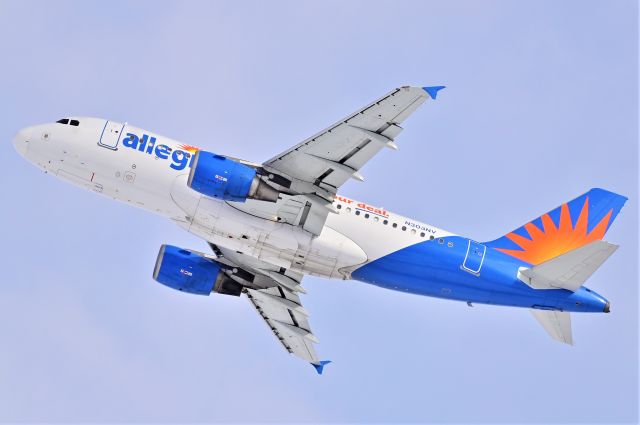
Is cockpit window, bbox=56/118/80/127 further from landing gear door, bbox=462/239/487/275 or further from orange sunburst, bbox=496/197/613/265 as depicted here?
orange sunburst, bbox=496/197/613/265

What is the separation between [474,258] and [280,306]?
11811 millimetres

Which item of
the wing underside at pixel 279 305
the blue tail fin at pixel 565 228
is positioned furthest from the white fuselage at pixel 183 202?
the blue tail fin at pixel 565 228

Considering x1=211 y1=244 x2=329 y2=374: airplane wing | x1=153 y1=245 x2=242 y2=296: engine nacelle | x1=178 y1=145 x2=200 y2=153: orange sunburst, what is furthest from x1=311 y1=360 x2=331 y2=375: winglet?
x1=178 y1=145 x2=200 y2=153: orange sunburst

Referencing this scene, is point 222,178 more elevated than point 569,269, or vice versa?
point 569,269

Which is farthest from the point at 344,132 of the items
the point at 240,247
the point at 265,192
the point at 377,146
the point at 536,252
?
the point at 536,252

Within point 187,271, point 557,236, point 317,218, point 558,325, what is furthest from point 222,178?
point 558,325

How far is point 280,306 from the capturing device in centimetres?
5625

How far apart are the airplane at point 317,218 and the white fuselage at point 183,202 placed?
0.16 ft

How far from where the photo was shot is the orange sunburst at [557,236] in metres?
52.4

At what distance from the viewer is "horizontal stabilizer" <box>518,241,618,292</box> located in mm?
47406

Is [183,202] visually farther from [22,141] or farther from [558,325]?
[558,325]

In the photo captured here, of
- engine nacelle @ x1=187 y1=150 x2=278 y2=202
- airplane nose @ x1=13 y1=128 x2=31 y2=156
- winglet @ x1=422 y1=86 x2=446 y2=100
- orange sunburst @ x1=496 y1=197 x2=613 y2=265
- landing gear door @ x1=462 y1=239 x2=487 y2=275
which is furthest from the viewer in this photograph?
orange sunburst @ x1=496 y1=197 x2=613 y2=265

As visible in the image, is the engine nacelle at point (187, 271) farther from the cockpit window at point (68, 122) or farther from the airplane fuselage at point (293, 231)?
the cockpit window at point (68, 122)

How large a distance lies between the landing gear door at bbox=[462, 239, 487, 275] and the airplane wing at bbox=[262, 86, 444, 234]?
728 cm
